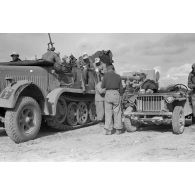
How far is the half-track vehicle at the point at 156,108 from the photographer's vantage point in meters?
8.35

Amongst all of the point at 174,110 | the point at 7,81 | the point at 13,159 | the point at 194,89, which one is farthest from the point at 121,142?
the point at 194,89

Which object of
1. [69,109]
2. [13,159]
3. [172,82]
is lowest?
[13,159]

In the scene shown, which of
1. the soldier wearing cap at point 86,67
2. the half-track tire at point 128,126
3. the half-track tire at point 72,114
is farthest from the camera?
the soldier wearing cap at point 86,67

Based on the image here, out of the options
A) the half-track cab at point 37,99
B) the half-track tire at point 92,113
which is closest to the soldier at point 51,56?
the half-track cab at point 37,99

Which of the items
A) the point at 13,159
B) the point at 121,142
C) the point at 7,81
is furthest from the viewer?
the point at 7,81

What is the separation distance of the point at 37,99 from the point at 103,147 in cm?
229

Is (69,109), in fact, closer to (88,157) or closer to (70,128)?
(70,128)

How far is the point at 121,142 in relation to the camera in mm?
7414

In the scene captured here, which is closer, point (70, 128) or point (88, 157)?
point (88, 157)

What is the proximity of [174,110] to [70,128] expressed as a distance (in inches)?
115

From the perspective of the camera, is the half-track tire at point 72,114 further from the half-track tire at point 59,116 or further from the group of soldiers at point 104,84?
the group of soldiers at point 104,84

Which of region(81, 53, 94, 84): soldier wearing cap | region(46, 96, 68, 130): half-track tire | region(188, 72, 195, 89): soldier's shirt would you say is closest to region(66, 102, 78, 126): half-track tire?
region(46, 96, 68, 130): half-track tire

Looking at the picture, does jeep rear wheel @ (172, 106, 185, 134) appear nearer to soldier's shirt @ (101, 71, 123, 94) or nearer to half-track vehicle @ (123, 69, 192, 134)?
half-track vehicle @ (123, 69, 192, 134)

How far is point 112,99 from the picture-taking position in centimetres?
849
